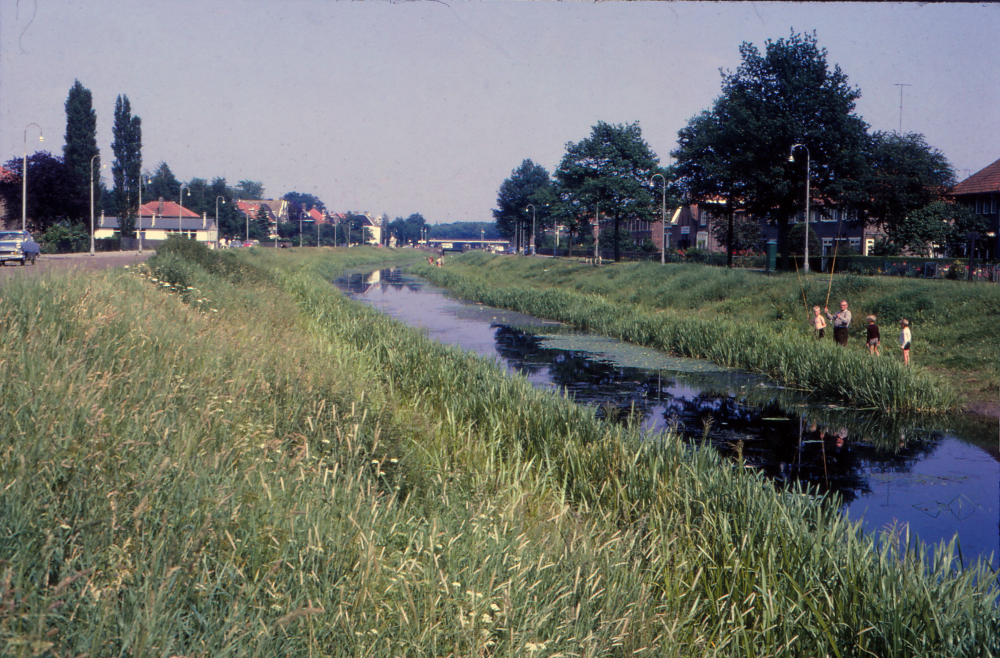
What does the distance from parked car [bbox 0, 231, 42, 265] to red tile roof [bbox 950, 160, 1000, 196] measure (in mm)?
51574

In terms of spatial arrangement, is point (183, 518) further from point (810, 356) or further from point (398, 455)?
point (810, 356)

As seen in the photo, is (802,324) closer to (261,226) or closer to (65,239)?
(65,239)

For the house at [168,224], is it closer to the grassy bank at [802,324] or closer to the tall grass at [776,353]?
the grassy bank at [802,324]

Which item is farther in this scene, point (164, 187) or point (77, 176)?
point (164, 187)

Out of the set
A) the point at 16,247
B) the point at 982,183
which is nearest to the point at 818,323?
the point at 16,247

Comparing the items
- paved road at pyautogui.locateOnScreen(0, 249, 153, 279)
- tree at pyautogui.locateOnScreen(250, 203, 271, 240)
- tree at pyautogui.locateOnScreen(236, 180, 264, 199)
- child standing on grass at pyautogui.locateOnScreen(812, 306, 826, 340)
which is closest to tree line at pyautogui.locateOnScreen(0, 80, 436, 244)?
paved road at pyautogui.locateOnScreen(0, 249, 153, 279)

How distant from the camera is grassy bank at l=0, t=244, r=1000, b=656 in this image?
374 centimetres

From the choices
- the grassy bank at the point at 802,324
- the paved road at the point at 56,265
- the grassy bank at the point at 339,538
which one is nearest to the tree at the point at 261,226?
the grassy bank at the point at 802,324

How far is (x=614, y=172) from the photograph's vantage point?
64562 mm

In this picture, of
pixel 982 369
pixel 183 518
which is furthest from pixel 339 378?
pixel 982 369

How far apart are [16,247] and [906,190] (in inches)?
1991

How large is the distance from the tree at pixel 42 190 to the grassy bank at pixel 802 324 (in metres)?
31.4

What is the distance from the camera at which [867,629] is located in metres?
5.49

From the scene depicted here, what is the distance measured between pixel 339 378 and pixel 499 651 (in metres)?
6.25
